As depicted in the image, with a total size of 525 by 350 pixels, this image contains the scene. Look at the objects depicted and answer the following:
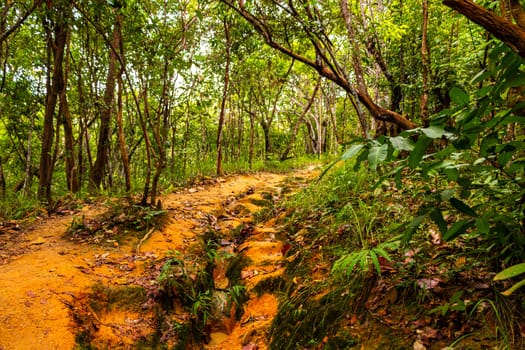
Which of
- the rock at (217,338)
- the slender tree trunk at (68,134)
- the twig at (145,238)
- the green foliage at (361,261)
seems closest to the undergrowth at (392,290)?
the green foliage at (361,261)

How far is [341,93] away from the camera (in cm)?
1831

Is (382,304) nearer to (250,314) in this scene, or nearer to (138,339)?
(250,314)

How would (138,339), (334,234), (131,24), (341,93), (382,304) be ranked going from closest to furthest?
(382,304) < (138,339) < (334,234) < (131,24) < (341,93)

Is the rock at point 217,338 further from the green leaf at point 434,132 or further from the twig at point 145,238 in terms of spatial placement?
the green leaf at point 434,132

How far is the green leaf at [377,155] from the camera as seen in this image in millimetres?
974

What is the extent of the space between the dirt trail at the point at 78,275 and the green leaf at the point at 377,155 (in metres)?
2.09

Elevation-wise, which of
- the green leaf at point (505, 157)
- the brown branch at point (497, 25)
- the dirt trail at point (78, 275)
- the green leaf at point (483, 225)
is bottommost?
the dirt trail at point (78, 275)

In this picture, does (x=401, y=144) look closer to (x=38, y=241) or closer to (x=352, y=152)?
(x=352, y=152)

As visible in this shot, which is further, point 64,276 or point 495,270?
point 64,276

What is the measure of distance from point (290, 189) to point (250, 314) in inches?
165

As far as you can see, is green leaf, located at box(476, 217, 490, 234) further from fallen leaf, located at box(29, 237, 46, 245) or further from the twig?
fallen leaf, located at box(29, 237, 46, 245)

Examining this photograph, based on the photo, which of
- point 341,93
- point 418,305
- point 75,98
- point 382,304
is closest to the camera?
point 418,305

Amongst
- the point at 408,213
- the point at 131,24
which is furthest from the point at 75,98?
the point at 408,213

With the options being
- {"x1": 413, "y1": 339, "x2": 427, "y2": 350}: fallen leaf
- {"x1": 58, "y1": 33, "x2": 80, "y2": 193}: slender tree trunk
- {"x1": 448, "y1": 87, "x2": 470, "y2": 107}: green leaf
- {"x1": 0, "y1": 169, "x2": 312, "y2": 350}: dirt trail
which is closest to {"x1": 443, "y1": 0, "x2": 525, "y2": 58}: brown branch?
{"x1": 448, "y1": 87, "x2": 470, "y2": 107}: green leaf
